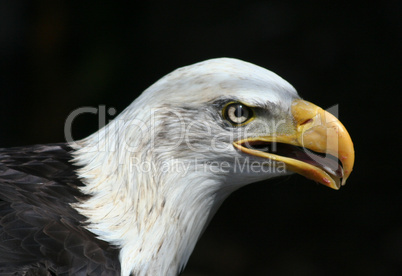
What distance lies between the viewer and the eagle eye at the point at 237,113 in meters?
2.52

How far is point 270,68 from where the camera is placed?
502 cm

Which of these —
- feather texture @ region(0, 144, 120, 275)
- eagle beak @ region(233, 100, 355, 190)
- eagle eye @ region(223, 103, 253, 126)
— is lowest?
feather texture @ region(0, 144, 120, 275)

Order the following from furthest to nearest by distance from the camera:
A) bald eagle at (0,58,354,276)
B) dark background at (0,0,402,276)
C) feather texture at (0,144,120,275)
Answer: dark background at (0,0,402,276) → bald eagle at (0,58,354,276) → feather texture at (0,144,120,275)

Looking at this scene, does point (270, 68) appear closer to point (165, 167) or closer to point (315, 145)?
point (315, 145)

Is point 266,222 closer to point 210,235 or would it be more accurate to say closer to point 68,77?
point 210,235

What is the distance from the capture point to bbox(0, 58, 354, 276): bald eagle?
98.2 inches

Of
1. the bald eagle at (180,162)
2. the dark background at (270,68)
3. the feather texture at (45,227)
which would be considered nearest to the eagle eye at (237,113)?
the bald eagle at (180,162)

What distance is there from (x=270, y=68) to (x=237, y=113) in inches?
102

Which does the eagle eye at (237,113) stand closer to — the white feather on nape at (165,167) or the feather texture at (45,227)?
the white feather on nape at (165,167)

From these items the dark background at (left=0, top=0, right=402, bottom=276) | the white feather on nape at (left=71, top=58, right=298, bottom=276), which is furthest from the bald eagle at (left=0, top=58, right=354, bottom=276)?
the dark background at (left=0, top=0, right=402, bottom=276)

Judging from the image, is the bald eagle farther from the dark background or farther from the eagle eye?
the dark background

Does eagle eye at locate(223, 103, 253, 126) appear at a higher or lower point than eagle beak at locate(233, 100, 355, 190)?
higher

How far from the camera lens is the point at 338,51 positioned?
491cm

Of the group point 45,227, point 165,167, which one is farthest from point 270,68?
point 45,227
